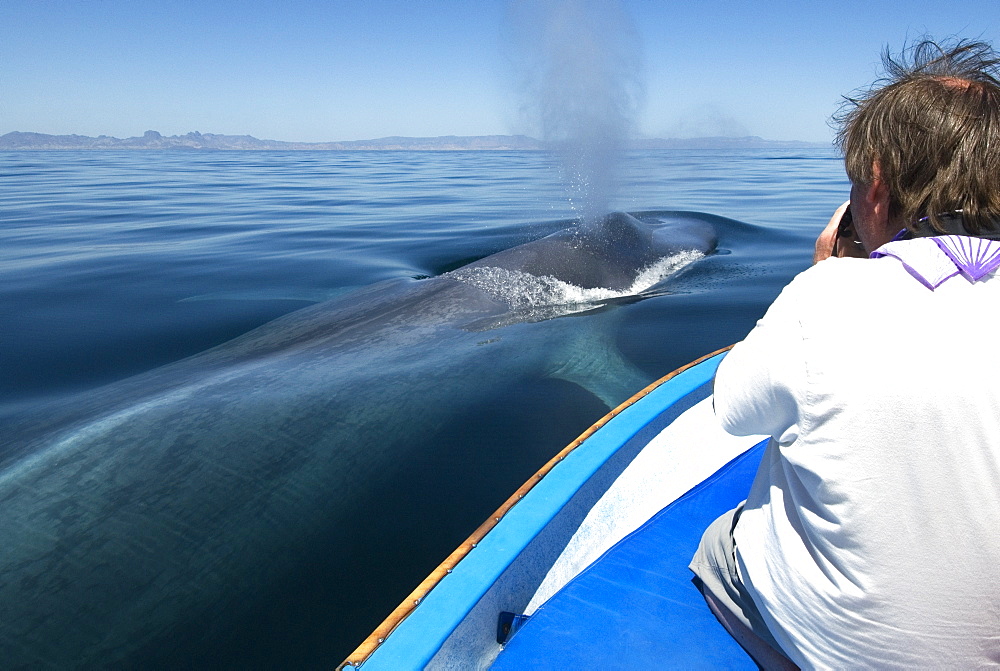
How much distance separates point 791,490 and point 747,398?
0.23 meters

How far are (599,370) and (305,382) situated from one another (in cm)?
220

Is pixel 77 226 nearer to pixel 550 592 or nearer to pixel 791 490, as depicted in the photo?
pixel 550 592

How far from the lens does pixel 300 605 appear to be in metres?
2.71

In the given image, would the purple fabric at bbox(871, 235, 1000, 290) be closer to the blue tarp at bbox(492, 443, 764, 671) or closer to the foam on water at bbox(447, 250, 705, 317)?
the blue tarp at bbox(492, 443, 764, 671)

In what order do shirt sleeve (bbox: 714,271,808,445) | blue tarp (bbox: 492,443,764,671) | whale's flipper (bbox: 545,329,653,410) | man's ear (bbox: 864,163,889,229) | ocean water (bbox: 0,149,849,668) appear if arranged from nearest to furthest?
shirt sleeve (bbox: 714,271,808,445)
man's ear (bbox: 864,163,889,229)
blue tarp (bbox: 492,443,764,671)
ocean water (bbox: 0,149,849,668)
whale's flipper (bbox: 545,329,653,410)

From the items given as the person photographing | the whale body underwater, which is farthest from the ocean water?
the person photographing

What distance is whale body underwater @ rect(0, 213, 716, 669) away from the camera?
9.03 feet

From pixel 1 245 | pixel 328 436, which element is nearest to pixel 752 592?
pixel 328 436

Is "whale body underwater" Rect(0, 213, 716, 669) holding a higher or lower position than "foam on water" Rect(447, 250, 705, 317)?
lower

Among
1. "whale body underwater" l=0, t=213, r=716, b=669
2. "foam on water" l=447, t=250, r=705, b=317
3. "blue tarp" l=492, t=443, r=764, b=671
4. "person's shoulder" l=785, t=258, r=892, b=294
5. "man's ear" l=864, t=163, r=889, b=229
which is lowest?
"whale body underwater" l=0, t=213, r=716, b=669

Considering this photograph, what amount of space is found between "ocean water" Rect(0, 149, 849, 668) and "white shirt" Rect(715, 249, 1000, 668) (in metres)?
0.45

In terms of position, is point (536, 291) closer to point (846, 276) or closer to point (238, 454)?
point (238, 454)

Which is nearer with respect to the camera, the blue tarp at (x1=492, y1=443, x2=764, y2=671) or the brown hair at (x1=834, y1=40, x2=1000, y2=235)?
the brown hair at (x1=834, y1=40, x2=1000, y2=235)

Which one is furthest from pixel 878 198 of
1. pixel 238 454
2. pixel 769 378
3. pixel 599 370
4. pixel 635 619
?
pixel 599 370
